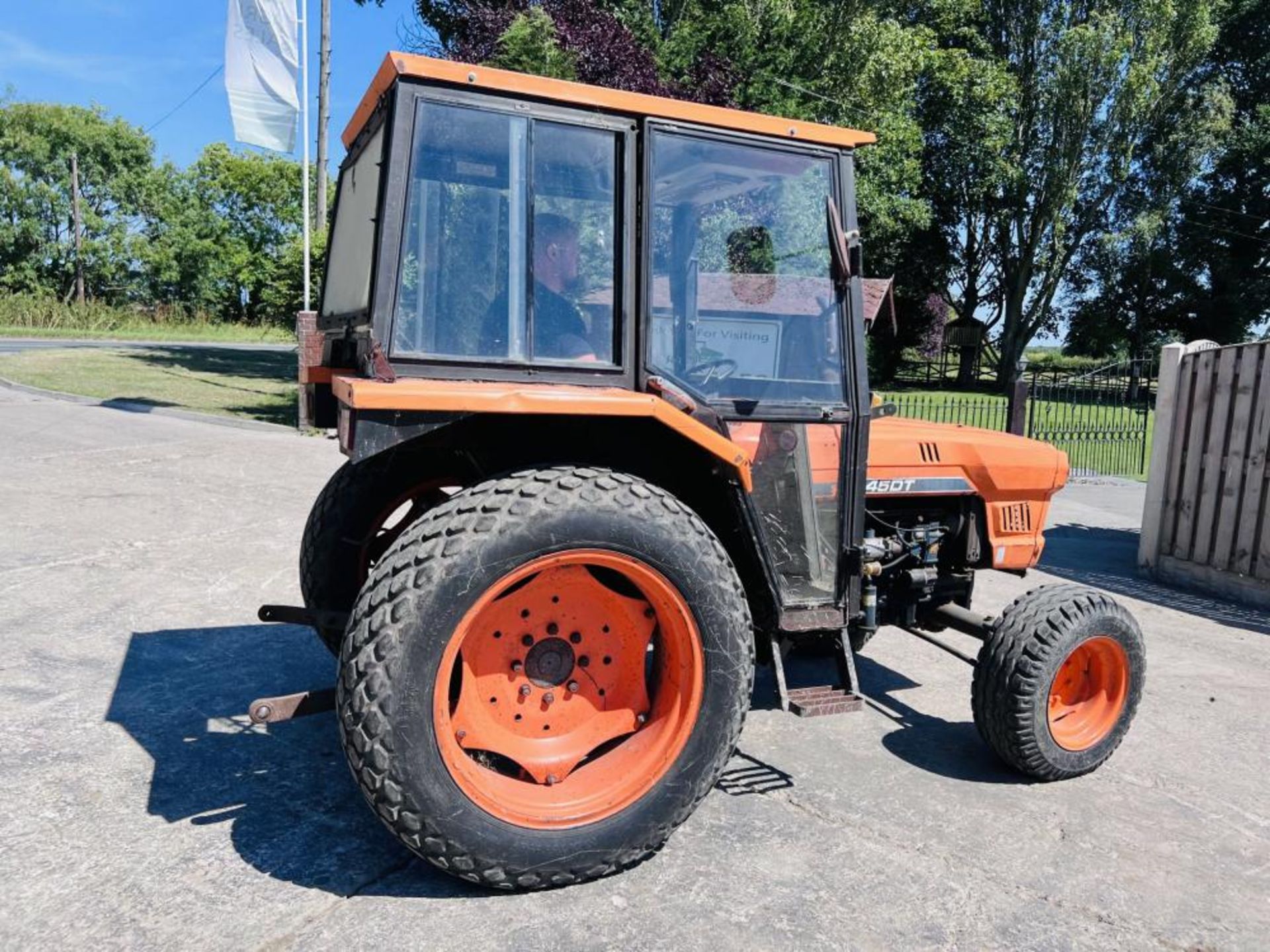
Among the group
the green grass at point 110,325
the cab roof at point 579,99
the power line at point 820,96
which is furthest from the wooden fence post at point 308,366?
the green grass at point 110,325

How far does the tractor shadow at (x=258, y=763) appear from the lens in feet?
9.45

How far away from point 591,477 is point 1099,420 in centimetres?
1366

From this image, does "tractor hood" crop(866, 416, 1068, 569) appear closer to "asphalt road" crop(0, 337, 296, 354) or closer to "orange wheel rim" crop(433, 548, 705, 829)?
"orange wheel rim" crop(433, 548, 705, 829)

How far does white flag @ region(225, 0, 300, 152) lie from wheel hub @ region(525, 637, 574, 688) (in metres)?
12.3

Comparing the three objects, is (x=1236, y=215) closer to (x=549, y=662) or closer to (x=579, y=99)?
(x=579, y=99)

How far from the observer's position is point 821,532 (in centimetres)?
360

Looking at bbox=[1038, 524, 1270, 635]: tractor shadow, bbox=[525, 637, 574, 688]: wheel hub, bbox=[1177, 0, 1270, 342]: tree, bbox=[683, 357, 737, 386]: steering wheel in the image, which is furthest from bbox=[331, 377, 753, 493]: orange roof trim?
bbox=[1177, 0, 1270, 342]: tree

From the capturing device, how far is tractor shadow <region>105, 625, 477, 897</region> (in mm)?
2879

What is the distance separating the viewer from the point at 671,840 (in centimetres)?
317

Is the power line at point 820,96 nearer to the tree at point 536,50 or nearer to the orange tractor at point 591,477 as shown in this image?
the tree at point 536,50

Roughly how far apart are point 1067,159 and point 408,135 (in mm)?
24751

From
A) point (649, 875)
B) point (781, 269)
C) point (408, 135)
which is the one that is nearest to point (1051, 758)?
point (649, 875)

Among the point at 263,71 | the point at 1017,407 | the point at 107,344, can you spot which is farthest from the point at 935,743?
the point at 107,344

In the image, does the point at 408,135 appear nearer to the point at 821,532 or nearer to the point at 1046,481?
the point at 821,532
